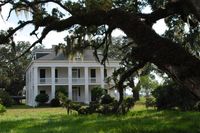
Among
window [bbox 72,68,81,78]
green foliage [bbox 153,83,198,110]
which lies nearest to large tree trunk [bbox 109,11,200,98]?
green foliage [bbox 153,83,198,110]

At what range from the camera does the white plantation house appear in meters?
68.8

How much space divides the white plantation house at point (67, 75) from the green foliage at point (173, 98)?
120 ft

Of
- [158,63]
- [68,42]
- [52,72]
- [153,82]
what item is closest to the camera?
[158,63]

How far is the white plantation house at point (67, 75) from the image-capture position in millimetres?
68812

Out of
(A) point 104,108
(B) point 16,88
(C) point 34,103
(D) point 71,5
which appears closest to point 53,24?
(D) point 71,5

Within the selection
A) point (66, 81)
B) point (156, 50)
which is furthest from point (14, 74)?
point (156, 50)

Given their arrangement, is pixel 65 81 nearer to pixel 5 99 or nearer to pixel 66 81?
pixel 66 81

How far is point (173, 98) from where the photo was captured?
29.2 metres

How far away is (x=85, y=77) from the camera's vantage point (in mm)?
69625

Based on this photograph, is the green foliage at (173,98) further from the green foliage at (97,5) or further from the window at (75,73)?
the window at (75,73)

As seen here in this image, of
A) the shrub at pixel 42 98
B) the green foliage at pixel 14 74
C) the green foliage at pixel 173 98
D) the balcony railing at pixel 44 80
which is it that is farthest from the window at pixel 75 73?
the green foliage at pixel 173 98

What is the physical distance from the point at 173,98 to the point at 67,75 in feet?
142

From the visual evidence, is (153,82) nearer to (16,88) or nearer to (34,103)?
(34,103)

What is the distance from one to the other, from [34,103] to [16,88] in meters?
32.1
